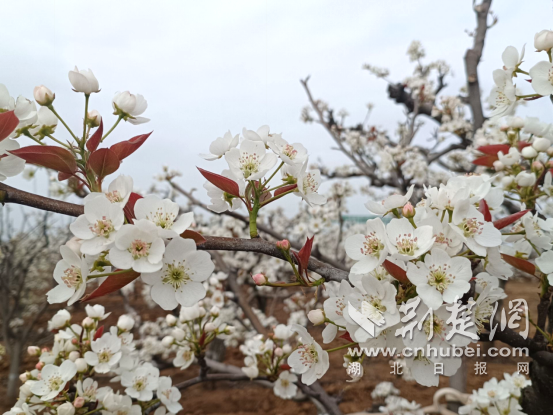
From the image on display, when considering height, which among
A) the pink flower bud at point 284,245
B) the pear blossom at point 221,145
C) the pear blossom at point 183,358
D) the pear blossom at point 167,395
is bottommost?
the pear blossom at point 167,395

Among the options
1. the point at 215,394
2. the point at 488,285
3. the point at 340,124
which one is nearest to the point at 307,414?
the point at 215,394

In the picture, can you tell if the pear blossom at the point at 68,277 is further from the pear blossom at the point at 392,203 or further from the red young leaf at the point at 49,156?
the pear blossom at the point at 392,203

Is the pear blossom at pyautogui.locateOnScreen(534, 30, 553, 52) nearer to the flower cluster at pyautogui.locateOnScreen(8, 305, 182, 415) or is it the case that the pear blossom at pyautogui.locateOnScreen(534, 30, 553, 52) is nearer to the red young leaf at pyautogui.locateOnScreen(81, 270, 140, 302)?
the red young leaf at pyautogui.locateOnScreen(81, 270, 140, 302)

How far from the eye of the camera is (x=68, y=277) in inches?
23.0

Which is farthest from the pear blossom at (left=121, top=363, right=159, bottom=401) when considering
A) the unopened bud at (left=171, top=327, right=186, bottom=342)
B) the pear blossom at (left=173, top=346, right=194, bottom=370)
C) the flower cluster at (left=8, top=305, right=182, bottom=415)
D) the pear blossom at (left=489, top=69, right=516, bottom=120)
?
the pear blossom at (left=489, top=69, right=516, bottom=120)

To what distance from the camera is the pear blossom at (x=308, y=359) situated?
0.71 meters

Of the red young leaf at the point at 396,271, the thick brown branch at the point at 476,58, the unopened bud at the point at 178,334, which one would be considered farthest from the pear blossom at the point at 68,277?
the thick brown branch at the point at 476,58

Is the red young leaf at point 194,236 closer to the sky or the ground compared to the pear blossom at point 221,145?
closer to the ground

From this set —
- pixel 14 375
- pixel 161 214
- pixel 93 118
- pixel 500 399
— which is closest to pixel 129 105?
pixel 93 118

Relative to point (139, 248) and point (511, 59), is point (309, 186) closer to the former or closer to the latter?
point (139, 248)

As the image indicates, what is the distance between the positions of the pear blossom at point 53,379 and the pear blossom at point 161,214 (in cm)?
77

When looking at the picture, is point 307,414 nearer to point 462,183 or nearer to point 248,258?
point 248,258

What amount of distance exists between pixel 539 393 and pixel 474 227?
3.05 ft

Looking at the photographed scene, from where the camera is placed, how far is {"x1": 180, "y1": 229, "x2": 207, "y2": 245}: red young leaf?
0.54m
